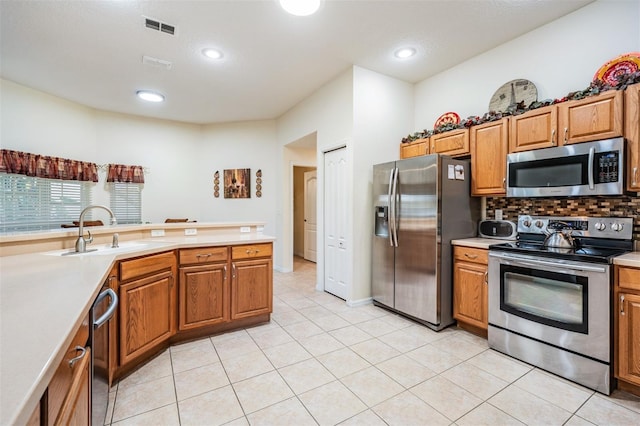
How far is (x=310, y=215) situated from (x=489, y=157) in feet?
13.2

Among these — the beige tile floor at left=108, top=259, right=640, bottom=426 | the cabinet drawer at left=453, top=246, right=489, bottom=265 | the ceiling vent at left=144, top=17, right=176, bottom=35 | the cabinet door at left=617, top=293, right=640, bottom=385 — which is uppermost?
the ceiling vent at left=144, top=17, right=176, bottom=35

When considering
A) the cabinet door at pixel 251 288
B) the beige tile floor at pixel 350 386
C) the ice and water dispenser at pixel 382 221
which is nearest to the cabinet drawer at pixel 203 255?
the cabinet door at pixel 251 288

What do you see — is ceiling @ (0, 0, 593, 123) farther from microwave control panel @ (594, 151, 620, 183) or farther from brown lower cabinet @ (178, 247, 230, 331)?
brown lower cabinet @ (178, 247, 230, 331)

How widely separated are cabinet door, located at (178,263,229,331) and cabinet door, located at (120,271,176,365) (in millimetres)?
94

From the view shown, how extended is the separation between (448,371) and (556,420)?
62 centimetres

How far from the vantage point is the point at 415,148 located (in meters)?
3.56

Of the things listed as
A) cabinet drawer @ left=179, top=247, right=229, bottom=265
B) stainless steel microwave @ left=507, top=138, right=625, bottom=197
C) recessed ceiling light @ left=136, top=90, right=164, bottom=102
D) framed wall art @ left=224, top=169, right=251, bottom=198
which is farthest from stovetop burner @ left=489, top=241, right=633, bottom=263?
recessed ceiling light @ left=136, top=90, right=164, bottom=102

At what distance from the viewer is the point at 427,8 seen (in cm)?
245

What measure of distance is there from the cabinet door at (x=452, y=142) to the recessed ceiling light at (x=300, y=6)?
182cm

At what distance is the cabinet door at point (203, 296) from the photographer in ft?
8.18

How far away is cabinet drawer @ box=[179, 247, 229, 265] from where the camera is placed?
2.49m

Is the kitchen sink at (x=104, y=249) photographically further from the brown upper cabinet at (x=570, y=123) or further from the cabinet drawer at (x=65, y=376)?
the brown upper cabinet at (x=570, y=123)

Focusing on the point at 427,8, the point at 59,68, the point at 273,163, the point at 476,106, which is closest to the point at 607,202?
the point at 476,106

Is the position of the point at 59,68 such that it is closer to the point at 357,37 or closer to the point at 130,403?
the point at 357,37
